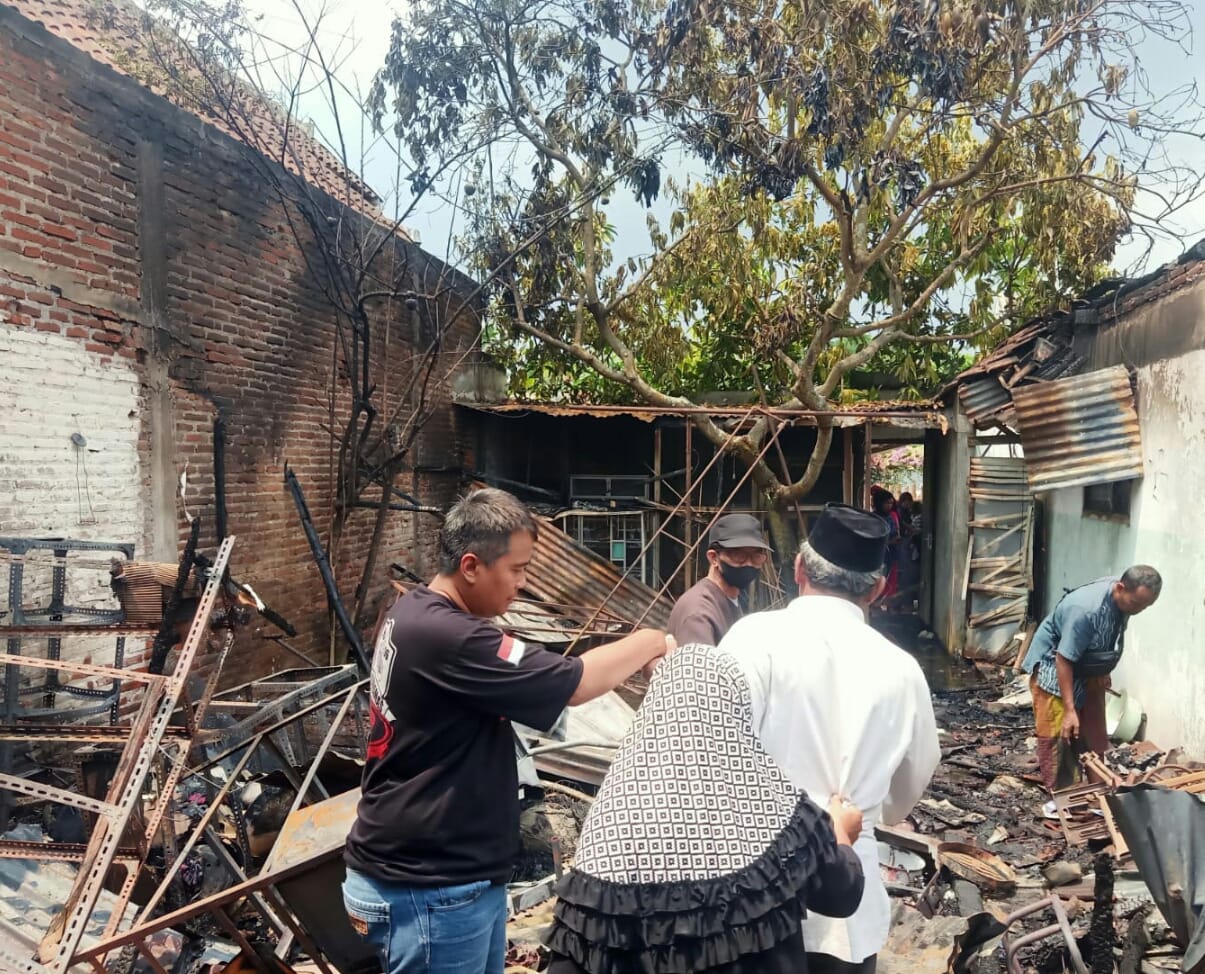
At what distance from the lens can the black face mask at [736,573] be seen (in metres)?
3.64

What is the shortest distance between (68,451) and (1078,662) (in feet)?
20.3

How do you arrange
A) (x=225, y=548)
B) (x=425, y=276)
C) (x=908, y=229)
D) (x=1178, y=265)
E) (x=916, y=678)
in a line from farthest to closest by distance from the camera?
(x=425, y=276) < (x=908, y=229) < (x=1178, y=265) < (x=225, y=548) < (x=916, y=678)

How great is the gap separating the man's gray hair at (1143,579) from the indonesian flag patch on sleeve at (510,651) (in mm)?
4092

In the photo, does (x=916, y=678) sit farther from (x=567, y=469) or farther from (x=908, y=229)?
(x=567, y=469)

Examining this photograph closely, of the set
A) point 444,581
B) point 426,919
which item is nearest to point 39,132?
point 444,581

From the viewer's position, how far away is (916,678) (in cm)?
188

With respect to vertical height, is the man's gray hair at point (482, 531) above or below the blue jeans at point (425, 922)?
above

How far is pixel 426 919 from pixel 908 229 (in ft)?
29.3

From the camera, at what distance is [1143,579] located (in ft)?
14.8

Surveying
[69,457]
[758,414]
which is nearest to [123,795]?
[69,457]

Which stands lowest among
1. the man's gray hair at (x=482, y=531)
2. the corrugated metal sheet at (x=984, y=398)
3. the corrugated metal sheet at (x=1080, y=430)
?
the man's gray hair at (x=482, y=531)

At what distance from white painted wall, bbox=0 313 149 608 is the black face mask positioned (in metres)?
3.68

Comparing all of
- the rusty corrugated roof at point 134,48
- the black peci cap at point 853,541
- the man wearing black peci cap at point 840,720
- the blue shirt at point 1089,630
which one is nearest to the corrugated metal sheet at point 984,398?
the blue shirt at point 1089,630

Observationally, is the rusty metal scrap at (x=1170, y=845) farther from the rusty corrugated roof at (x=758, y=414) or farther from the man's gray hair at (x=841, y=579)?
the rusty corrugated roof at (x=758, y=414)
